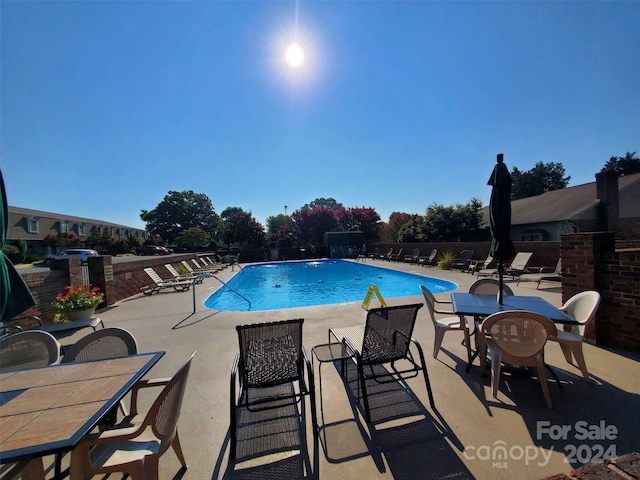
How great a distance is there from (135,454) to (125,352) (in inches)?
46.0

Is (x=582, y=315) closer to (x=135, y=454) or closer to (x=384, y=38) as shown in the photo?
(x=135, y=454)

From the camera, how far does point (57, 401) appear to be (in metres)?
1.45

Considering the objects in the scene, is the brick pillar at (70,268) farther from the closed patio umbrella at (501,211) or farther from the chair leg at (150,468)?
the closed patio umbrella at (501,211)

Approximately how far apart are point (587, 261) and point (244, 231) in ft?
84.2

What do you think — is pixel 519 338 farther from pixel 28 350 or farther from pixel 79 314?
pixel 79 314

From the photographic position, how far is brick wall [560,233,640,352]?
3.21 m

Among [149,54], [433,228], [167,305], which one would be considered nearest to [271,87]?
[149,54]

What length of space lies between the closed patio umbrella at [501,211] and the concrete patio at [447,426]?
1156 mm

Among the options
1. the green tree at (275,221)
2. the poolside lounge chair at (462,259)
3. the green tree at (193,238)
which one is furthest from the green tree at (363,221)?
the green tree at (275,221)

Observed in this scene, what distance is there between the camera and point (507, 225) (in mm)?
3426

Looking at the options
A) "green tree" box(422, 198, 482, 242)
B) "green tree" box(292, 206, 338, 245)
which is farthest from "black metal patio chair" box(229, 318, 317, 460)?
"green tree" box(292, 206, 338, 245)

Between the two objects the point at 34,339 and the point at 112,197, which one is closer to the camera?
the point at 34,339

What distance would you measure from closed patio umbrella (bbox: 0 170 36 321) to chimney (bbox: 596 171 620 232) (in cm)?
2212

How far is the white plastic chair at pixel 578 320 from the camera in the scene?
258 centimetres
